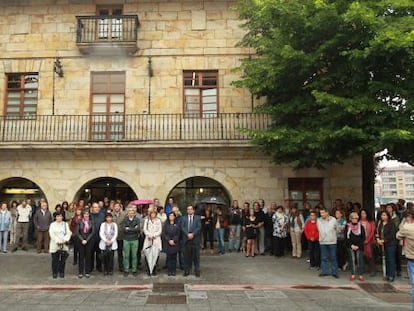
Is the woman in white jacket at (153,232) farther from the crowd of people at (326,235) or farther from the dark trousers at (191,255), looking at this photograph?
the crowd of people at (326,235)

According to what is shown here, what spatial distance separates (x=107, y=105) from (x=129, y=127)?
4.41 feet

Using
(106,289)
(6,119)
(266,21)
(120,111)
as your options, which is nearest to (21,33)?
(6,119)

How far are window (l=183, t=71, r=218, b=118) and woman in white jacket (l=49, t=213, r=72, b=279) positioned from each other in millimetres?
7458

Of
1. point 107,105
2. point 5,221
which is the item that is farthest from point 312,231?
point 5,221

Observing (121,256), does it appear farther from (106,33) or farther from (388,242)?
(106,33)

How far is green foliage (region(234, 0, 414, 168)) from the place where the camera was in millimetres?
10001

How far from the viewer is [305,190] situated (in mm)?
16188

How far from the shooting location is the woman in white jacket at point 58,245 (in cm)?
1024

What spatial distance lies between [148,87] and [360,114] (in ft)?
27.8

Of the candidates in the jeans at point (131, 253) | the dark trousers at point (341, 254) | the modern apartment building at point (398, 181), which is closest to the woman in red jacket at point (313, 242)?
the dark trousers at point (341, 254)

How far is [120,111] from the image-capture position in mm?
16578

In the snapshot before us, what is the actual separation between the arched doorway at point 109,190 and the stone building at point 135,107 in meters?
0.13

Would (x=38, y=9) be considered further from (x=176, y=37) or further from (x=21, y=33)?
(x=176, y=37)

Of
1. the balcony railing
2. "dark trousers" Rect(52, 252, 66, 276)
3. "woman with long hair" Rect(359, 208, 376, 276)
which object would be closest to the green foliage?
"woman with long hair" Rect(359, 208, 376, 276)
